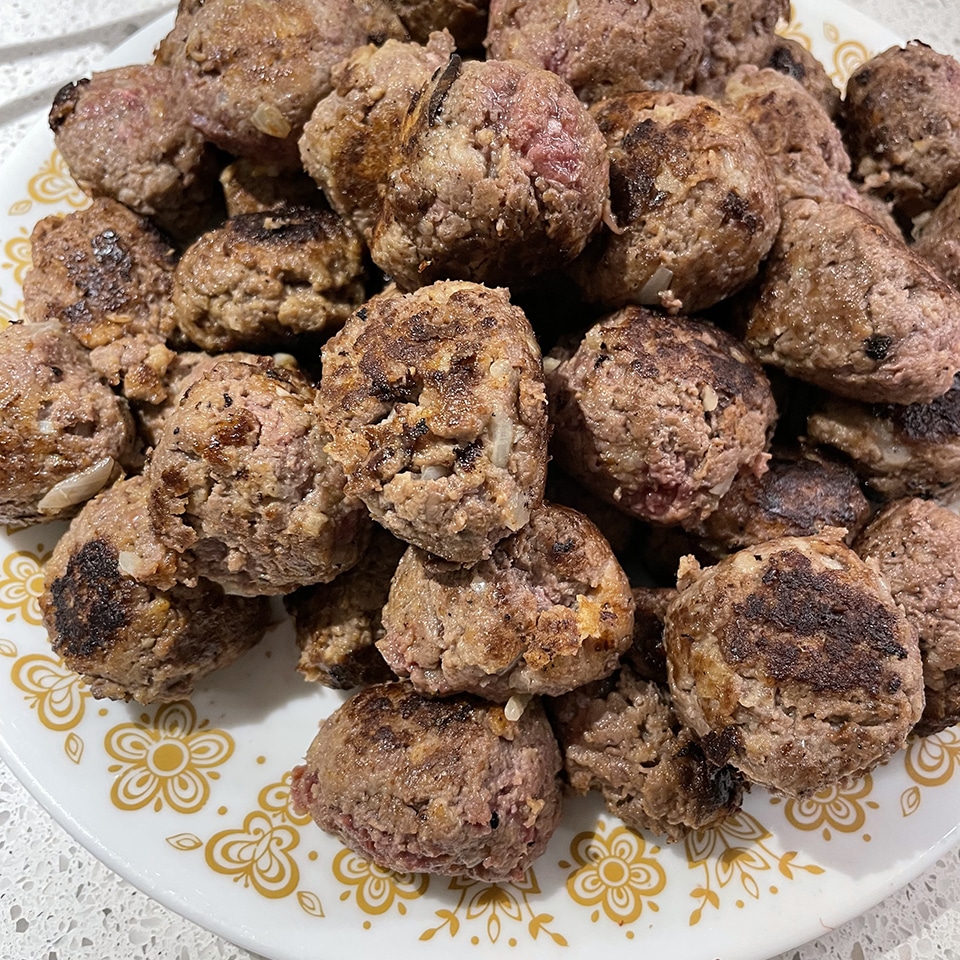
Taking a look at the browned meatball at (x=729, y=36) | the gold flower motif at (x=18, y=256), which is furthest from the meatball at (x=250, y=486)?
the browned meatball at (x=729, y=36)

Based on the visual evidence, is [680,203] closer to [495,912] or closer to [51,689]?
[495,912]

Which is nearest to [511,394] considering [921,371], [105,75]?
[921,371]

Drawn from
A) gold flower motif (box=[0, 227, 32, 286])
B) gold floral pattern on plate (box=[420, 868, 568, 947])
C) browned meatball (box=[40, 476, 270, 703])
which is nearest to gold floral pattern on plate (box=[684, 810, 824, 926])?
gold floral pattern on plate (box=[420, 868, 568, 947])

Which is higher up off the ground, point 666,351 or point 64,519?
point 666,351

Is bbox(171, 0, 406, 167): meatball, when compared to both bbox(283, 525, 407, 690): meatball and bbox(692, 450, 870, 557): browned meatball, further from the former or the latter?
bbox(692, 450, 870, 557): browned meatball

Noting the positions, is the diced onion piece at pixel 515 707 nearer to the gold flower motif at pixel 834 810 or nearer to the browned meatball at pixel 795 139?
the gold flower motif at pixel 834 810

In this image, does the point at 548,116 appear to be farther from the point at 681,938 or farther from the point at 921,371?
the point at 681,938

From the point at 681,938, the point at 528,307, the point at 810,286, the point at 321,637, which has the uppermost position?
the point at 810,286

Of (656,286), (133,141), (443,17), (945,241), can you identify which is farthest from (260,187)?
(945,241)
